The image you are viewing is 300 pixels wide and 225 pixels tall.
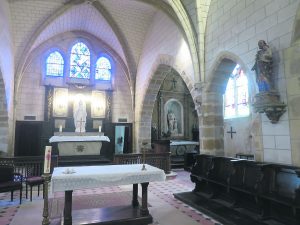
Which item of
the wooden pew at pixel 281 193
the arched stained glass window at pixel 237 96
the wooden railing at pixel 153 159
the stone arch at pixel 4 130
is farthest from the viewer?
the arched stained glass window at pixel 237 96

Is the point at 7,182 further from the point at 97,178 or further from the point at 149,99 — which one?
the point at 149,99

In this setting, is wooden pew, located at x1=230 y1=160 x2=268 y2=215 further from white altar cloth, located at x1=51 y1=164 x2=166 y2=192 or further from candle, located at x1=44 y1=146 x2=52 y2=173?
candle, located at x1=44 y1=146 x2=52 y2=173

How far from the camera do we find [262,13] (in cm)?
499

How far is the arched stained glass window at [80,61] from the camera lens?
12.8m

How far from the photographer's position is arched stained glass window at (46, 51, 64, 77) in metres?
12.4

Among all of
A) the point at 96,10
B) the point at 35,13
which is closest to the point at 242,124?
the point at 96,10

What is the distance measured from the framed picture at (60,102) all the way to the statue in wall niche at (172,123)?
565 centimetres

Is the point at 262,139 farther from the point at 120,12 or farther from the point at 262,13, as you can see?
the point at 120,12

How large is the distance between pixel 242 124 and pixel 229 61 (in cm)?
552

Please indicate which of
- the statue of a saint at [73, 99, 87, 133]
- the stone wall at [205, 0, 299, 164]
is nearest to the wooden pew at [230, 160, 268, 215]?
the stone wall at [205, 0, 299, 164]

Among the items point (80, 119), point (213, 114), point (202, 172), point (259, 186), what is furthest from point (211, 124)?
point (80, 119)

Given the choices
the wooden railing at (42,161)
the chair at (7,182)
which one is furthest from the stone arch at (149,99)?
the chair at (7,182)

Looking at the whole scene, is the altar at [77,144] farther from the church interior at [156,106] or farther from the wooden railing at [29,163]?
the wooden railing at [29,163]

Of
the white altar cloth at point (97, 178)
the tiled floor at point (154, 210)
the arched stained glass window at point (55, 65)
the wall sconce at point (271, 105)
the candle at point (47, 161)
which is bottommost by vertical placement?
the tiled floor at point (154, 210)
